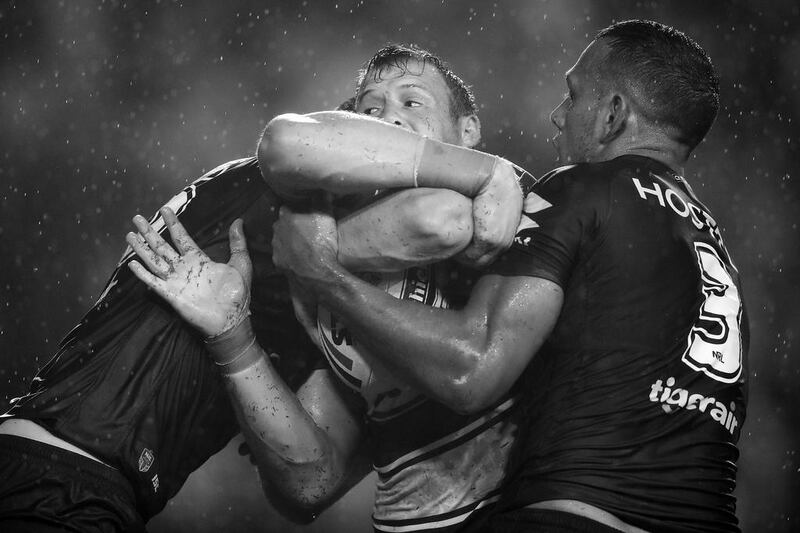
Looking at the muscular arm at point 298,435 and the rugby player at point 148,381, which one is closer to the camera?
the rugby player at point 148,381

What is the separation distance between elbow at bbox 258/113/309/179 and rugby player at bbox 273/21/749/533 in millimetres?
168

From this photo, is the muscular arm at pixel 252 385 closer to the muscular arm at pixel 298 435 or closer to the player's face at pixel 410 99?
the muscular arm at pixel 298 435

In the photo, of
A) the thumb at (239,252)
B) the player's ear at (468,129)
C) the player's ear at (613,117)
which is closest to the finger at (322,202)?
the thumb at (239,252)

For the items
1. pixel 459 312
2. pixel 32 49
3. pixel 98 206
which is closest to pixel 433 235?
pixel 459 312

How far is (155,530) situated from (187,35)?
7.82 ft

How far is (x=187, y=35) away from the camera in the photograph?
4.41m

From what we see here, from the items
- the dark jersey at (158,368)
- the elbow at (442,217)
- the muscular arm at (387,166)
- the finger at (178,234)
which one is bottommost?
the dark jersey at (158,368)

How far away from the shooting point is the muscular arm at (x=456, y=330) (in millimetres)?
1989

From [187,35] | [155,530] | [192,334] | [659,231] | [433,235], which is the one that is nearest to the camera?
[433,235]

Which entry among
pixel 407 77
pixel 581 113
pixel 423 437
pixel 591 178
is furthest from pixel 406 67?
pixel 423 437

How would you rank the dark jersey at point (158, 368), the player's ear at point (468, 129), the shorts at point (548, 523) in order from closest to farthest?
the shorts at point (548, 523)
the dark jersey at point (158, 368)
the player's ear at point (468, 129)

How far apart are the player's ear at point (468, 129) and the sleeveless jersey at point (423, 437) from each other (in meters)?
0.58

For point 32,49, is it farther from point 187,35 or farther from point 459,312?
point 459,312

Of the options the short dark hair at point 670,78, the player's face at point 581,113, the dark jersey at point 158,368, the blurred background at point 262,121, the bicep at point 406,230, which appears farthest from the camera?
the blurred background at point 262,121
